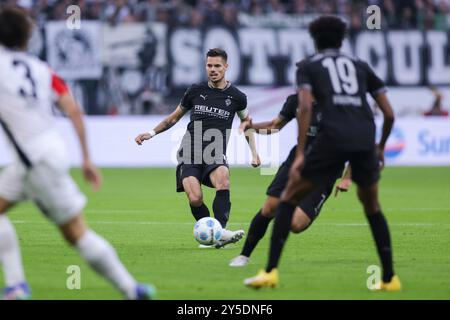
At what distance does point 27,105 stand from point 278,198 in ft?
11.3

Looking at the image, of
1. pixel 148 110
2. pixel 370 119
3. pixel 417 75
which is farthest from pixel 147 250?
pixel 417 75

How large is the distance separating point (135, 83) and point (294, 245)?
60.8 ft

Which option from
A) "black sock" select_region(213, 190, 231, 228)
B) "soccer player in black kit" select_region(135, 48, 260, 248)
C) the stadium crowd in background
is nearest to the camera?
"black sock" select_region(213, 190, 231, 228)

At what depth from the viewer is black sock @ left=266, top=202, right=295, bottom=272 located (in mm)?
8391

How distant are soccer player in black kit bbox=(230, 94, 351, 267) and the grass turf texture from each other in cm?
28

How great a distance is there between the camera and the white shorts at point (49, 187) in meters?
7.12

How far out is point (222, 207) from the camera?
12.2m

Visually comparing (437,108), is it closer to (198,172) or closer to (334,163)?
(198,172)

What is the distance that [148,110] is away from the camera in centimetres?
2978

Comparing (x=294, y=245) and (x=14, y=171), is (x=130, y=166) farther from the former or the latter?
(x=14, y=171)

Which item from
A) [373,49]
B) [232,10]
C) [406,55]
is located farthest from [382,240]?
[406,55]

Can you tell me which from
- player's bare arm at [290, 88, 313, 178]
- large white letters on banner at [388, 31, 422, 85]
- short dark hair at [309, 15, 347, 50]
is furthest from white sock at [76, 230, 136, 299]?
large white letters on banner at [388, 31, 422, 85]

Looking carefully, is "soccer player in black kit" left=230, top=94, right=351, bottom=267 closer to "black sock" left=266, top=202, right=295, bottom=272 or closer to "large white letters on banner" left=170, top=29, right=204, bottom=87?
"black sock" left=266, top=202, right=295, bottom=272

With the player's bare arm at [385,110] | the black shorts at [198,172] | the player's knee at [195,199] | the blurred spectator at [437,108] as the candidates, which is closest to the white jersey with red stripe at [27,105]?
the player's bare arm at [385,110]
